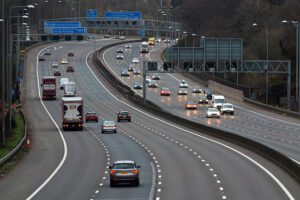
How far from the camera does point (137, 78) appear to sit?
156000 millimetres

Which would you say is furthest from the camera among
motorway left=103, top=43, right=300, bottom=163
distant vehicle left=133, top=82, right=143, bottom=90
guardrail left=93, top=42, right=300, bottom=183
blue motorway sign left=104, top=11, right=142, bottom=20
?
blue motorway sign left=104, top=11, right=142, bottom=20

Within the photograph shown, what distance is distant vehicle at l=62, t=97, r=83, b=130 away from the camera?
79.5m

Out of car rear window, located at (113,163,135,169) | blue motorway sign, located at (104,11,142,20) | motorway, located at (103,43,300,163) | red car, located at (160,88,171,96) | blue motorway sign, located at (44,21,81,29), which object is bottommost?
motorway, located at (103,43,300,163)

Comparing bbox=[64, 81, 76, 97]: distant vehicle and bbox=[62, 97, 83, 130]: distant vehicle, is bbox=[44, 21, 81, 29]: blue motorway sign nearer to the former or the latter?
bbox=[64, 81, 76, 97]: distant vehicle

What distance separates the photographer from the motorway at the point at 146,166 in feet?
124

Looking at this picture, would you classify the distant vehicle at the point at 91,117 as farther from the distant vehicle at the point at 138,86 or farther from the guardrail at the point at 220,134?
the distant vehicle at the point at 138,86

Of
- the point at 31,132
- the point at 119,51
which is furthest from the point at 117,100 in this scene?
the point at 119,51

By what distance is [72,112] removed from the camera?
79.8m

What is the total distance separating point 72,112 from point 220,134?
53.2 ft

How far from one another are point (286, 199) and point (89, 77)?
122057mm

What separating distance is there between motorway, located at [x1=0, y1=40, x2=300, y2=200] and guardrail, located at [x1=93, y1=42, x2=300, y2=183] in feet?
1.63

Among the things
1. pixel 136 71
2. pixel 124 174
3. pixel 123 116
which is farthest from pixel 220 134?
pixel 136 71

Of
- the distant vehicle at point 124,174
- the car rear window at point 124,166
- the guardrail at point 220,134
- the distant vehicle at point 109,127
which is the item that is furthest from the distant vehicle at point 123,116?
the distant vehicle at point 124,174

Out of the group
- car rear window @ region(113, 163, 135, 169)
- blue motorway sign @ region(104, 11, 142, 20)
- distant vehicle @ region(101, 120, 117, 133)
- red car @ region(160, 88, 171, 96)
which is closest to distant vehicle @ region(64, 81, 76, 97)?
red car @ region(160, 88, 171, 96)
